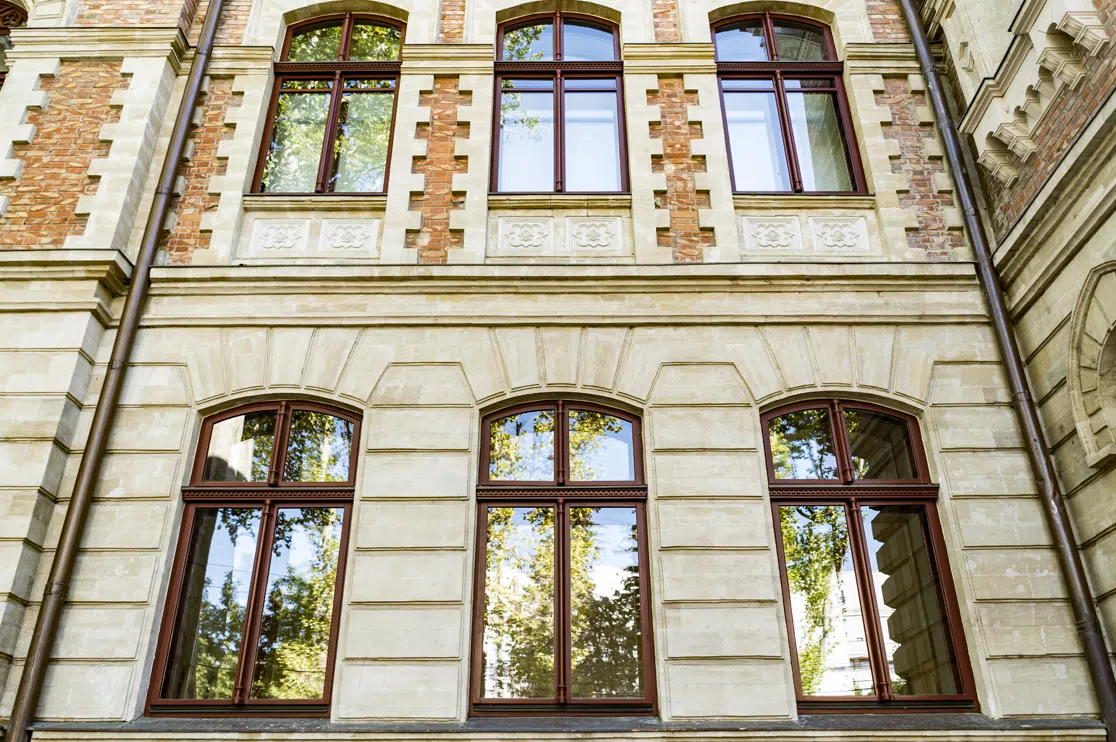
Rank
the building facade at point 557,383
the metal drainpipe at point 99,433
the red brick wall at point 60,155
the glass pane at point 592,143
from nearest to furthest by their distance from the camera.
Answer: the metal drainpipe at point 99,433 → the building facade at point 557,383 → the red brick wall at point 60,155 → the glass pane at point 592,143

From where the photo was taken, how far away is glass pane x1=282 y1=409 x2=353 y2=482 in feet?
25.9

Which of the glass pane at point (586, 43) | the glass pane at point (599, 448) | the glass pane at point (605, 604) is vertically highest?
the glass pane at point (586, 43)

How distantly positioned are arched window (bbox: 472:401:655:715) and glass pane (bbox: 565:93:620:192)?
8.86 feet

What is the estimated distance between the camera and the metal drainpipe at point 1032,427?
267 inches

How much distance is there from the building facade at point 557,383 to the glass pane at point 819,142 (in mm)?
41

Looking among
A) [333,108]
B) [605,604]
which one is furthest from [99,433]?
[605,604]

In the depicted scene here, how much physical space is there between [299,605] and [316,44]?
672 cm

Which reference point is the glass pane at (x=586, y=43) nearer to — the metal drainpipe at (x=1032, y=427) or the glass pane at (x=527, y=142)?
the glass pane at (x=527, y=142)

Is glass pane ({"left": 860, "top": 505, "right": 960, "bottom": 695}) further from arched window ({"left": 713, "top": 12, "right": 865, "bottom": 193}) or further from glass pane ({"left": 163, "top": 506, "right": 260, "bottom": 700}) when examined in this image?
glass pane ({"left": 163, "top": 506, "right": 260, "bottom": 700})

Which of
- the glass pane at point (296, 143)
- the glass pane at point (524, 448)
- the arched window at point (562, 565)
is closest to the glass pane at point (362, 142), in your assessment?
the glass pane at point (296, 143)

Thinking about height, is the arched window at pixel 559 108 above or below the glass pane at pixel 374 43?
below

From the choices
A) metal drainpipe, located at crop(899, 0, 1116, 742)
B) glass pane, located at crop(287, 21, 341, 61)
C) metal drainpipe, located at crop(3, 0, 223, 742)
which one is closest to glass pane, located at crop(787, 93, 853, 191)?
metal drainpipe, located at crop(899, 0, 1116, 742)

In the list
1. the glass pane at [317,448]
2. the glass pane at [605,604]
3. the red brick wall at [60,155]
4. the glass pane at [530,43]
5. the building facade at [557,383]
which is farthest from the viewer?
the glass pane at [530,43]

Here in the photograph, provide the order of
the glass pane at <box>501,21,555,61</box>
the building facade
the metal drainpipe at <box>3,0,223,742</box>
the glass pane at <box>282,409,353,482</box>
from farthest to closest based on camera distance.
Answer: the glass pane at <box>501,21,555,61</box> < the glass pane at <box>282,409,353,482</box> < the building facade < the metal drainpipe at <box>3,0,223,742</box>
